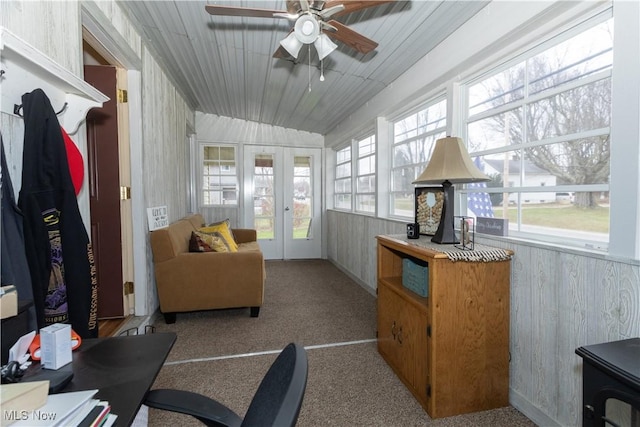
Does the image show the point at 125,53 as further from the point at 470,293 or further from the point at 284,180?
the point at 284,180

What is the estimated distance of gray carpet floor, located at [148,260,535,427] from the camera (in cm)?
159

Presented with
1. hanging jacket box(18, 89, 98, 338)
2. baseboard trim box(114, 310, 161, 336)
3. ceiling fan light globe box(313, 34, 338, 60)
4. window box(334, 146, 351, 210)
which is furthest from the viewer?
window box(334, 146, 351, 210)

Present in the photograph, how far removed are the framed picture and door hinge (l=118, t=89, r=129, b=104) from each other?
2.40 metres

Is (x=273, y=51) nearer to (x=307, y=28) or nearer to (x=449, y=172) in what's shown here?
(x=307, y=28)

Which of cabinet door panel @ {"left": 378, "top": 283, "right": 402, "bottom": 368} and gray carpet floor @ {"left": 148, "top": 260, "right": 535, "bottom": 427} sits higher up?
cabinet door panel @ {"left": 378, "top": 283, "right": 402, "bottom": 368}

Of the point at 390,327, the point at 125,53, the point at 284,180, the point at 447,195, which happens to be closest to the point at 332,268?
the point at 284,180

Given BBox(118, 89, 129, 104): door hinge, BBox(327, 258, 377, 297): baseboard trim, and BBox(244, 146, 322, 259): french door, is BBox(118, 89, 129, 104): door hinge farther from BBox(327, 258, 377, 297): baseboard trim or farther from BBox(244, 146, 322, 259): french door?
BBox(327, 258, 377, 297): baseboard trim

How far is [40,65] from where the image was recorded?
1.09 m

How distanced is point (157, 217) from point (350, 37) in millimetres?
2205

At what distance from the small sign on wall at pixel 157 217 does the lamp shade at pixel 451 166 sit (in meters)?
2.24

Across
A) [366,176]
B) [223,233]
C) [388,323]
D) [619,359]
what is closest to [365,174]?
[366,176]

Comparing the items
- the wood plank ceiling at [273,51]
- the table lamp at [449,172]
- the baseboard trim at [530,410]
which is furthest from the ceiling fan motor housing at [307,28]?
the baseboard trim at [530,410]

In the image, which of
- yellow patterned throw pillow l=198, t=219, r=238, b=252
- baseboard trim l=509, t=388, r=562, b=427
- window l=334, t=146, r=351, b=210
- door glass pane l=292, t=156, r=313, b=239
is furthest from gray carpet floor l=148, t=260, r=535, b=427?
door glass pane l=292, t=156, r=313, b=239

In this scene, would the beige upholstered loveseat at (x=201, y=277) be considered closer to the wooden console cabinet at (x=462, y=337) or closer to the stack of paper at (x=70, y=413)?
the wooden console cabinet at (x=462, y=337)
